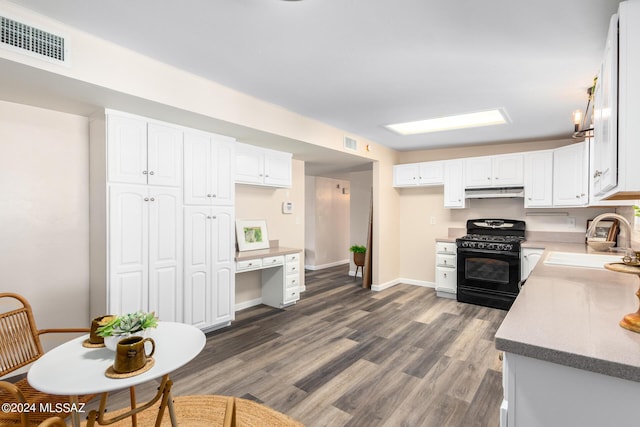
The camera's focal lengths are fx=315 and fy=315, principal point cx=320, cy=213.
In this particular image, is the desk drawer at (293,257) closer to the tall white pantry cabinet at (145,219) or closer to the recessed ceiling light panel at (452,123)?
the tall white pantry cabinet at (145,219)

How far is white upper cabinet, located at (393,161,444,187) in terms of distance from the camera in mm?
5145

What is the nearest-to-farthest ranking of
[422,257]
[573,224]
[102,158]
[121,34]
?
[121,34]
[102,158]
[573,224]
[422,257]

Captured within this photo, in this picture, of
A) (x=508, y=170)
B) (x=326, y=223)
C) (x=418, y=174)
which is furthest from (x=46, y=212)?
(x=326, y=223)

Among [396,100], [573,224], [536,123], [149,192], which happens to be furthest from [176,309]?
[573,224]

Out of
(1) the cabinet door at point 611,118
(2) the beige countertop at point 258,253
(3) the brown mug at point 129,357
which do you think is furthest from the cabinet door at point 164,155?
(1) the cabinet door at point 611,118

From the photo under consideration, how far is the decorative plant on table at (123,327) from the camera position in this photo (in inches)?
54.9

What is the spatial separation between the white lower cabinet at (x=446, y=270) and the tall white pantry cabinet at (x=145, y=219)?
3.37 meters

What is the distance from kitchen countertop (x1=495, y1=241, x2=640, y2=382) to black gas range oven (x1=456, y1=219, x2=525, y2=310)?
252 cm

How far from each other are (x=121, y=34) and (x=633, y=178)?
2806 millimetres

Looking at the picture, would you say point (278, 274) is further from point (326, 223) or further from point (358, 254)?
point (326, 223)

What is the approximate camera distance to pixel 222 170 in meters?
3.45

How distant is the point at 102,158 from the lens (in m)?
2.63

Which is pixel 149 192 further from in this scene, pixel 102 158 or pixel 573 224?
pixel 573 224

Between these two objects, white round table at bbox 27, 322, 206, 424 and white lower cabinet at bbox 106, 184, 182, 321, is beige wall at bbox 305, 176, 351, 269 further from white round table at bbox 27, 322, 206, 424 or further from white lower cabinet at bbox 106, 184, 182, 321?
white round table at bbox 27, 322, 206, 424
